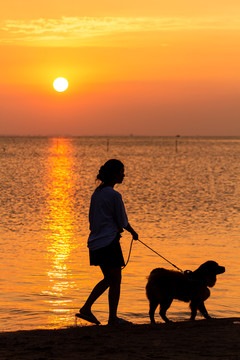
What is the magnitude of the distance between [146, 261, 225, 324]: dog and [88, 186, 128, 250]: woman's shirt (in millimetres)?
768

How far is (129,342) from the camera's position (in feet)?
22.8

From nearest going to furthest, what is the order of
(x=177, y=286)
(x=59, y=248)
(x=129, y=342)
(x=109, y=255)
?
(x=129, y=342) → (x=109, y=255) → (x=177, y=286) → (x=59, y=248)

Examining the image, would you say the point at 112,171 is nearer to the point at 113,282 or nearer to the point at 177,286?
the point at 113,282

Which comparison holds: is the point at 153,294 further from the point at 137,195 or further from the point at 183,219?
the point at 137,195

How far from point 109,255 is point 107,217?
0.44 metres

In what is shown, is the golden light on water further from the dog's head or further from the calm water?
the dog's head

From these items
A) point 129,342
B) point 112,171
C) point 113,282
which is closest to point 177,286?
point 113,282

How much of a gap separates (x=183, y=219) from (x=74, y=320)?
12436 mm

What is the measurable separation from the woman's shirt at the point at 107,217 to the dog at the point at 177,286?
2.52 ft

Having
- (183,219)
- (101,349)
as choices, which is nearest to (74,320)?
(101,349)

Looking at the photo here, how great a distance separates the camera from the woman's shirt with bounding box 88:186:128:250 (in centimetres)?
782

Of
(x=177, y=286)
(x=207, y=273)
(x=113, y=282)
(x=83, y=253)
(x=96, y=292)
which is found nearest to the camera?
(x=113, y=282)

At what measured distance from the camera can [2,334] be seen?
25.1 feet

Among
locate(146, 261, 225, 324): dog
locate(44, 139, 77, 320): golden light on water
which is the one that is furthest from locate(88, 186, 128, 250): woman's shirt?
locate(44, 139, 77, 320): golden light on water
